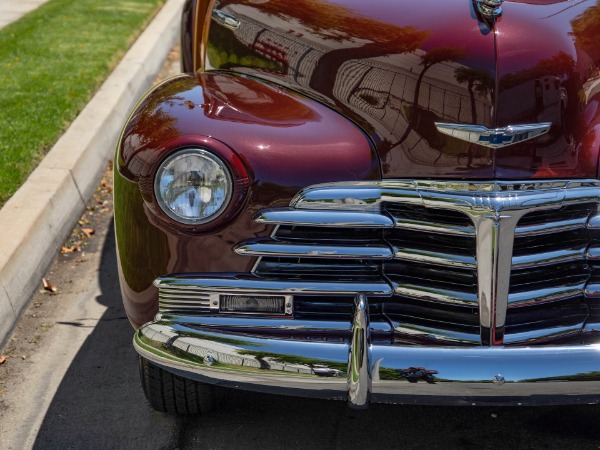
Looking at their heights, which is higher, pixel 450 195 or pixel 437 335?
pixel 450 195

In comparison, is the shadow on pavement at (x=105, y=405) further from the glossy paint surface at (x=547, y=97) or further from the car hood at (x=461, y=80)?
the glossy paint surface at (x=547, y=97)

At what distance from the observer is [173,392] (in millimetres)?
3504

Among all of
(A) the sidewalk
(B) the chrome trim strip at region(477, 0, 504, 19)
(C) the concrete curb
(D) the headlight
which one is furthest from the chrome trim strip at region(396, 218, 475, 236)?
(A) the sidewalk

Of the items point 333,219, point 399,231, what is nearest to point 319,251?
point 333,219

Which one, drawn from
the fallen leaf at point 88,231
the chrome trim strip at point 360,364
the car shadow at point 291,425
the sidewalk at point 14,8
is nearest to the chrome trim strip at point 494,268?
the chrome trim strip at point 360,364

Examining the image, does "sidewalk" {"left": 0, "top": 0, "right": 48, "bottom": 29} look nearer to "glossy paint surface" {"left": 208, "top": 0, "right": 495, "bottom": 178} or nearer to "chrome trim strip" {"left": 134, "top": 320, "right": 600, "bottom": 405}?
"glossy paint surface" {"left": 208, "top": 0, "right": 495, "bottom": 178}

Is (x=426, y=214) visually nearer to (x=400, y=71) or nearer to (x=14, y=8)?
(x=400, y=71)

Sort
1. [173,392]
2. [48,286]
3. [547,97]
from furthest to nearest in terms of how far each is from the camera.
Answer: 1. [48,286]
2. [173,392]
3. [547,97]

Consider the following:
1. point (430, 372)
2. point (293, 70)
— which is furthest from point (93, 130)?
point (430, 372)

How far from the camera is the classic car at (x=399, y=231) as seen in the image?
3.00 metres

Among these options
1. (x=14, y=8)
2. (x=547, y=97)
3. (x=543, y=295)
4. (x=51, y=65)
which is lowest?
(x=14, y=8)

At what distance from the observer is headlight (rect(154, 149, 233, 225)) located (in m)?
3.10

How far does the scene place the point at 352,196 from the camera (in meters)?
3.07

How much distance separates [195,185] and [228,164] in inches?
4.6
